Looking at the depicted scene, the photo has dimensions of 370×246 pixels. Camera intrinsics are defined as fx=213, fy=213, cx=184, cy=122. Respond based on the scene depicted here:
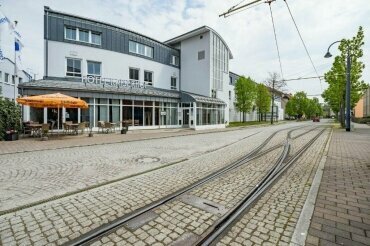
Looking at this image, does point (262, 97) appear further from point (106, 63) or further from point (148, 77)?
point (106, 63)

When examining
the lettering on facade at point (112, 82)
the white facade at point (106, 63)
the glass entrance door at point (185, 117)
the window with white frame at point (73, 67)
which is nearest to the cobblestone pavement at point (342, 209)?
the lettering on facade at point (112, 82)

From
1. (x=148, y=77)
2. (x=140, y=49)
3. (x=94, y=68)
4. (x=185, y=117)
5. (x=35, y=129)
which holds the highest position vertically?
(x=140, y=49)

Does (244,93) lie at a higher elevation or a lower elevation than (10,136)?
higher

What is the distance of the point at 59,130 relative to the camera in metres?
18.0

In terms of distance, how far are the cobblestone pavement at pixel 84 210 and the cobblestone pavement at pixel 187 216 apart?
1.70ft

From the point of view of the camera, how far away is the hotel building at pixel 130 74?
64.1 ft

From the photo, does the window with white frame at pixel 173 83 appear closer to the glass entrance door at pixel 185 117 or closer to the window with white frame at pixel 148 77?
the window with white frame at pixel 148 77

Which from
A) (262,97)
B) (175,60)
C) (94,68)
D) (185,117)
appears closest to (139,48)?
(94,68)

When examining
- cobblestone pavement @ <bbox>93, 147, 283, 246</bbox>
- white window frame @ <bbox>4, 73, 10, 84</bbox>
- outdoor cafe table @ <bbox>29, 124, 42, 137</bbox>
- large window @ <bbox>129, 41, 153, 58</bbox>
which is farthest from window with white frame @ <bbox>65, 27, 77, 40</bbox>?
cobblestone pavement @ <bbox>93, 147, 283, 246</bbox>

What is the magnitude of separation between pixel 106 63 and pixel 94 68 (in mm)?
1437

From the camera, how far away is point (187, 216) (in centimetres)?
374

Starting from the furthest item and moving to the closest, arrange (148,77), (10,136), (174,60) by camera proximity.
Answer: (174,60)
(148,77)
(10,136)

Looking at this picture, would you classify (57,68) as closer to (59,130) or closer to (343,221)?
(59,130)

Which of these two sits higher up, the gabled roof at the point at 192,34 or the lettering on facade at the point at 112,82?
the gabled roof at the point at 192,34
